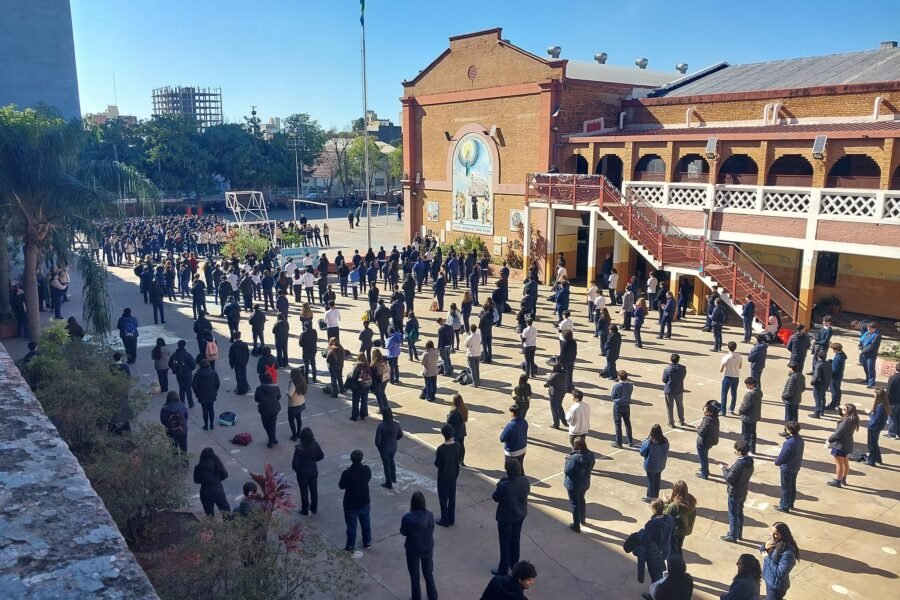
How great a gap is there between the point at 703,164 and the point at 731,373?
1371cm

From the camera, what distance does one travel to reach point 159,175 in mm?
63938

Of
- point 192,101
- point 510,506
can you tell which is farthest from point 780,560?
point 192,101

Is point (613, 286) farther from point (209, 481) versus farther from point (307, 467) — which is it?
point (209, 481)

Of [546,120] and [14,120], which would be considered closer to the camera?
[14,120]

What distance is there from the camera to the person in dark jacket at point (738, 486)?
28.0ft

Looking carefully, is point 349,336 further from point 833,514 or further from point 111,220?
point 833,514

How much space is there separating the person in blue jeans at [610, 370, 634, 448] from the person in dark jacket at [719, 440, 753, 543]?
257 cm

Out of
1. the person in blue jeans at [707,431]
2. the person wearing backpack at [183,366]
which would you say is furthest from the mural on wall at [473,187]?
the person in blue jeans at [707,431]

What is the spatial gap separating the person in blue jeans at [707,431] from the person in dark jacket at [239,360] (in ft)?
29.3

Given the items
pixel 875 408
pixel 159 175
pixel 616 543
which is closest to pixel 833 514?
pixel 875 408

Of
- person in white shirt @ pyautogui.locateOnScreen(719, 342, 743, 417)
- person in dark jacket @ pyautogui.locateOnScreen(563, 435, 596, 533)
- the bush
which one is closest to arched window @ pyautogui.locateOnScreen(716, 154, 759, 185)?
person in white shirt @ pyautogui.locateOnScreen(719, 342, 743, 417)

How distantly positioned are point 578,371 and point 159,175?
57.9 m

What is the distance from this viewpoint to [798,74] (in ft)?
84.8

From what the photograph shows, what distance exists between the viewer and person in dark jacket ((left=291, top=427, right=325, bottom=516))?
9128mm
